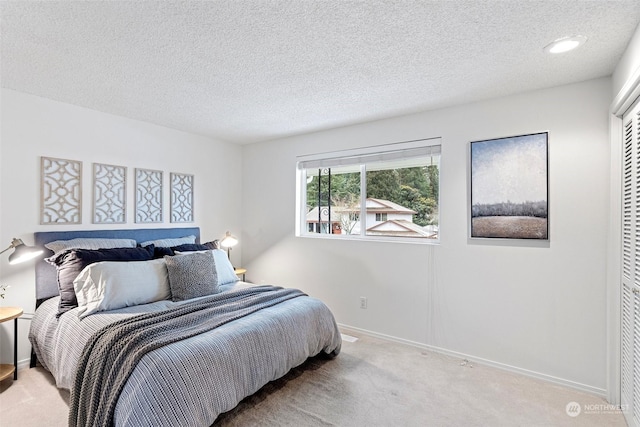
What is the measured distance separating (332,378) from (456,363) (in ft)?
3.79

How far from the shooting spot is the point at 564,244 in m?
2.48

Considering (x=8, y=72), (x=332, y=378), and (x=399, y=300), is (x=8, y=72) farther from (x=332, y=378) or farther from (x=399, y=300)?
(x=399, y=300)

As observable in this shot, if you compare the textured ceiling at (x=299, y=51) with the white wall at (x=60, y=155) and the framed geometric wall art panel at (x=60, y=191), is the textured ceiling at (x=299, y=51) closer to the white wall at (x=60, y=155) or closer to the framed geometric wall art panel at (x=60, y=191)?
the white wall at (x=60, y=155)

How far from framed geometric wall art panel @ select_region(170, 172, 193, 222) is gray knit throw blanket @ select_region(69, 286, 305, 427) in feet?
5.89

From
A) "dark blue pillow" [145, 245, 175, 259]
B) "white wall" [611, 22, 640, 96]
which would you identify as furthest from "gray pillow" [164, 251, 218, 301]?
"white wall" [611, 22, 640, 96]

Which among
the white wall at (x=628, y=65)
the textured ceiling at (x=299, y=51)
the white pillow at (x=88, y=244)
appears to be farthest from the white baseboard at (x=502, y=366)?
the white pillow at (x=88, y=244)

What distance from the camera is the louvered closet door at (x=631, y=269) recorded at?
6.18ft

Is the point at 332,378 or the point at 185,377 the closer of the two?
the point at 185,377

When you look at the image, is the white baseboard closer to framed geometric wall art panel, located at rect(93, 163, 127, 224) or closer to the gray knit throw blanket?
the gray knit throw blanket

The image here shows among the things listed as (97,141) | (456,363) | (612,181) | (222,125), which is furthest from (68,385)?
(612,181)

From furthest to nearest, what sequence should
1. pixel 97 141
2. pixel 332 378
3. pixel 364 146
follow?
pixel 364 146 < pixel 97 141 < pixel 332 378

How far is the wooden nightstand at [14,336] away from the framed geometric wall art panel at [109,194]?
0.95 metres

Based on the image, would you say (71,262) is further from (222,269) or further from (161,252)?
(222,269)

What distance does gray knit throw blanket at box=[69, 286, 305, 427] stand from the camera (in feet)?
5.57
